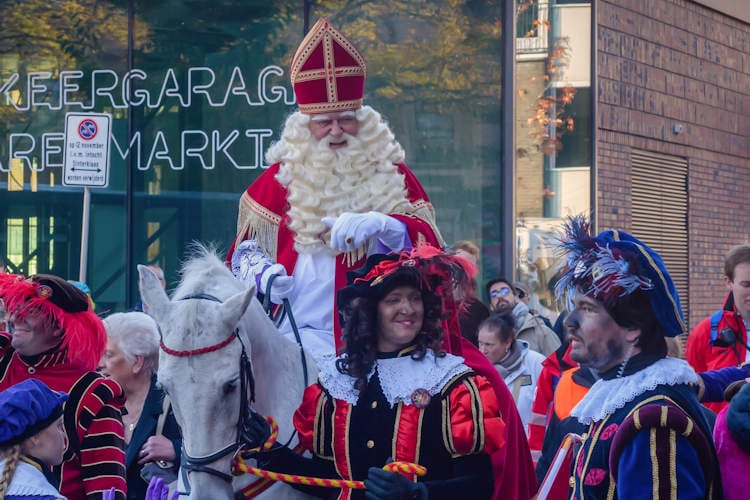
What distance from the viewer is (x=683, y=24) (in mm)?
15883

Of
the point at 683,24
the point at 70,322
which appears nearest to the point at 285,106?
the point at 683,24

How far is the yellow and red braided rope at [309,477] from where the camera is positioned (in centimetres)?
372

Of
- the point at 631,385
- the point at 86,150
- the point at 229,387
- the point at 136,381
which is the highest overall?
the point at 86,150

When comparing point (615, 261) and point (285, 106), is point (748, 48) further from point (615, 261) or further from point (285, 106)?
point (615, 261)

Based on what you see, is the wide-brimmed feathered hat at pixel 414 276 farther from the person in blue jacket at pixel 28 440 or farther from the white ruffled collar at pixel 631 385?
the person in blue jacket at pixel 28 440

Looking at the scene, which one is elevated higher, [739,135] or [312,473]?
[739,135]

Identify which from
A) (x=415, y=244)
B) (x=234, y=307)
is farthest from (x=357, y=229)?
(x=234, y=307)

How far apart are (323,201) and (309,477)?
1675mm

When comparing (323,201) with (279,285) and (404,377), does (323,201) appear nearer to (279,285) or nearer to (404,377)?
(279,285)

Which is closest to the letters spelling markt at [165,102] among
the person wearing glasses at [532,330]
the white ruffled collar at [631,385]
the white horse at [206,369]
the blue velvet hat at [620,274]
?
the person wearing glasses at [532,330]

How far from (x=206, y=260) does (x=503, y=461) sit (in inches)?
56.0

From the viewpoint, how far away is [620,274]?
318 centimetres

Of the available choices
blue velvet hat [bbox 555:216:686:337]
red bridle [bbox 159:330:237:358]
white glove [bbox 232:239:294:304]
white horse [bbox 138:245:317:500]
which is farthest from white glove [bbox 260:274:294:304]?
blue velvet hat [bbox 555:216:686:337]

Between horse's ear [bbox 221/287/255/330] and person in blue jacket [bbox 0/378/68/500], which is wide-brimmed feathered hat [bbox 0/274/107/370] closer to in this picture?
person in blue jacket [bbox 0/378/68/500]
